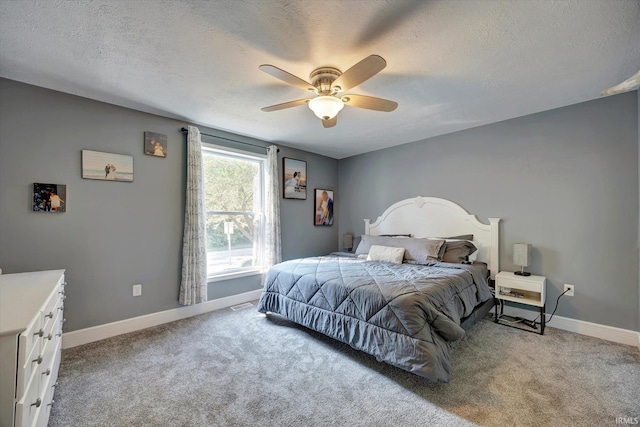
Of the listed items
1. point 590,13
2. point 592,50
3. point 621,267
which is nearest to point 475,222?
point 621,267

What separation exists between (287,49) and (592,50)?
218 cm

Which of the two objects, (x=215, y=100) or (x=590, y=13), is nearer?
(x=590, y=13)

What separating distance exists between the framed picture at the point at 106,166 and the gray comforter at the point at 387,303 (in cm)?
193

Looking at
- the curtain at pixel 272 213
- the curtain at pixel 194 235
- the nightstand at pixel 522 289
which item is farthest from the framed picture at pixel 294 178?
the nightstand at pixel 522 289

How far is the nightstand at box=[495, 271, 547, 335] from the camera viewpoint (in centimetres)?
279

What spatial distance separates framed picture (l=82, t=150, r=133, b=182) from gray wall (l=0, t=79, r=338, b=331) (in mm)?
58

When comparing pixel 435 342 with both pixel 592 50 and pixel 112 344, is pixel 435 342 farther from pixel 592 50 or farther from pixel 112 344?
pixel 112 344

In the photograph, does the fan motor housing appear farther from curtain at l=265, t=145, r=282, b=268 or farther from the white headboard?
the white headboard

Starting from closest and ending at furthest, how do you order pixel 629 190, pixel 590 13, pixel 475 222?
pixel 590 13
pixel 629 190
pixel 475 222

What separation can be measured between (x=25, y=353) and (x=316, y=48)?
87.4 inches

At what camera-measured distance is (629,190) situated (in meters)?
2.59

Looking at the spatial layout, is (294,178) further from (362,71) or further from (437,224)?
(362,71)

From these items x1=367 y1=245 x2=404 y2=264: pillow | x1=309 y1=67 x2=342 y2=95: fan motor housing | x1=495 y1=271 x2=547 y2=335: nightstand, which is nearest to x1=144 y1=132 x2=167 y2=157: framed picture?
x1=309 y1=67 x2=342 y2=95: fan motor housing

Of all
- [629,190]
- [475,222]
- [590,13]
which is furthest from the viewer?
[475,222]
